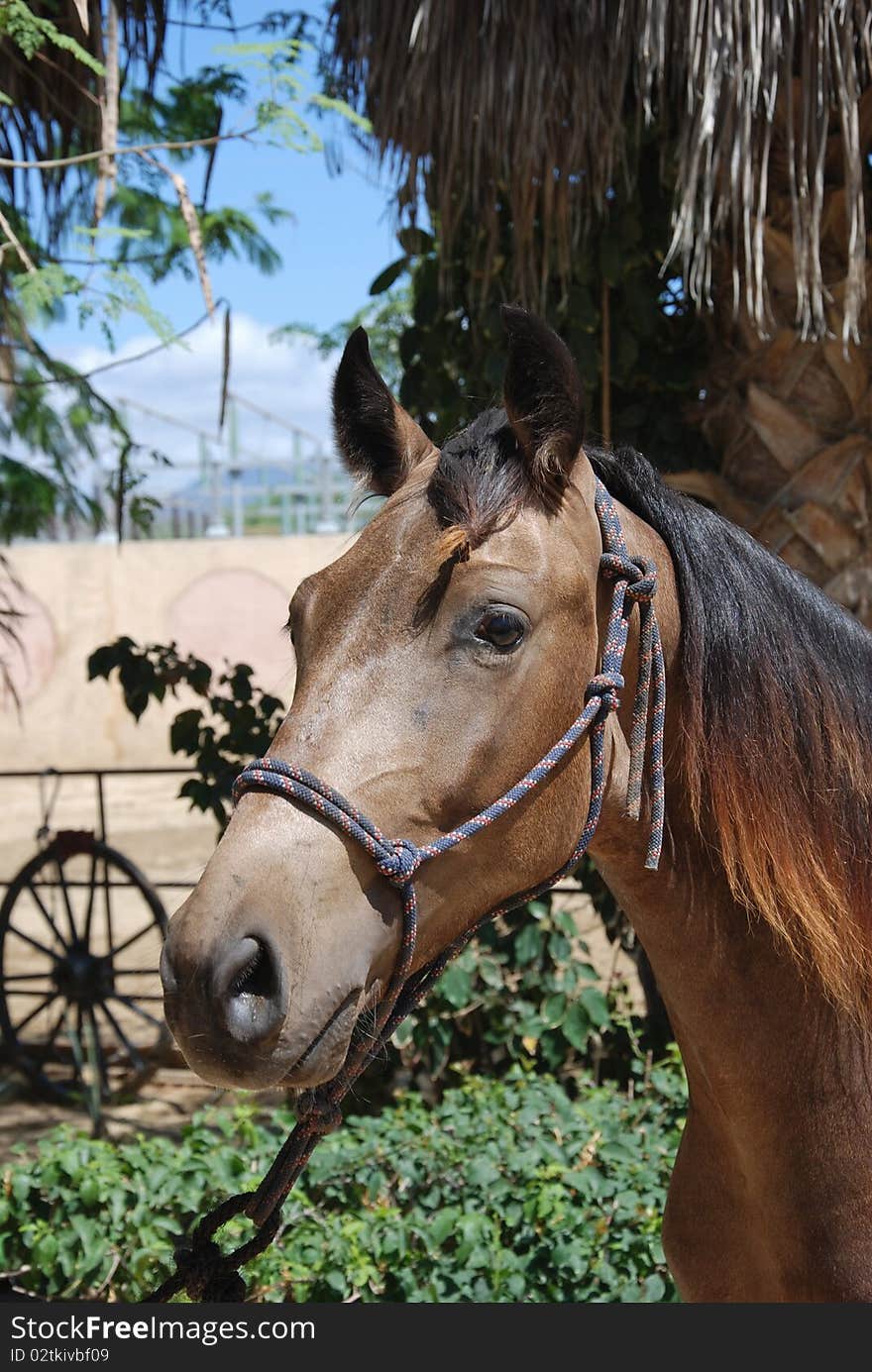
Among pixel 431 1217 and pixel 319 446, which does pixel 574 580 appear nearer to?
pixel 431 1217

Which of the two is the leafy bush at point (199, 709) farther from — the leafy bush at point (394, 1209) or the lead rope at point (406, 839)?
the lead rope at point (406, 839)

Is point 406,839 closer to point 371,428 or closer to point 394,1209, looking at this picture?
point 371,428

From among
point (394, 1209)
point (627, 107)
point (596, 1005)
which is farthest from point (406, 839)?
point (627, 107)

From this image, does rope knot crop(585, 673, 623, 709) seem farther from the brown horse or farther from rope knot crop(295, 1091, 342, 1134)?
rope knot crop(295, 1091, 342, 1134)

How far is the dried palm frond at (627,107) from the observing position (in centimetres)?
322

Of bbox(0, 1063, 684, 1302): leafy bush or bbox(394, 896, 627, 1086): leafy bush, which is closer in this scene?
bbox(0, 1063, 684, 1302): leafy bush

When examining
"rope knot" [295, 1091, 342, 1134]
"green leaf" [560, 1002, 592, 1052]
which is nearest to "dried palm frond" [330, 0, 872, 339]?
"green leaf" [560, 1002, 592, 1052]

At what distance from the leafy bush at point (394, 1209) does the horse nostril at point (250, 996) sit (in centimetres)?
187

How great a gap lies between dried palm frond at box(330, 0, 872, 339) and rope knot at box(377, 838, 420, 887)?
2.46m

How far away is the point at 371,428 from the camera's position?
170 centimetres

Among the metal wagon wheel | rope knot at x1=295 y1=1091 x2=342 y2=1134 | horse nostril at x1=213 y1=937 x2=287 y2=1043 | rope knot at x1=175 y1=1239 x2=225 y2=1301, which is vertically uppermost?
horse nostril at x1=213 y1=937 x2=287 y2=1043

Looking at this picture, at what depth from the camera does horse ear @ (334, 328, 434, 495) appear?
5.52 ft

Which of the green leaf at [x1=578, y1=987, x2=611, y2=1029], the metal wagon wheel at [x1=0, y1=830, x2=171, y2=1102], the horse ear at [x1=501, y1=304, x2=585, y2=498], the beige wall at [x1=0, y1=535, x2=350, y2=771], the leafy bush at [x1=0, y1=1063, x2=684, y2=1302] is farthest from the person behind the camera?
the beige wall at [x1=0, y1=535, x2=350, y2=771]

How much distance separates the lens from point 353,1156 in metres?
3.29
